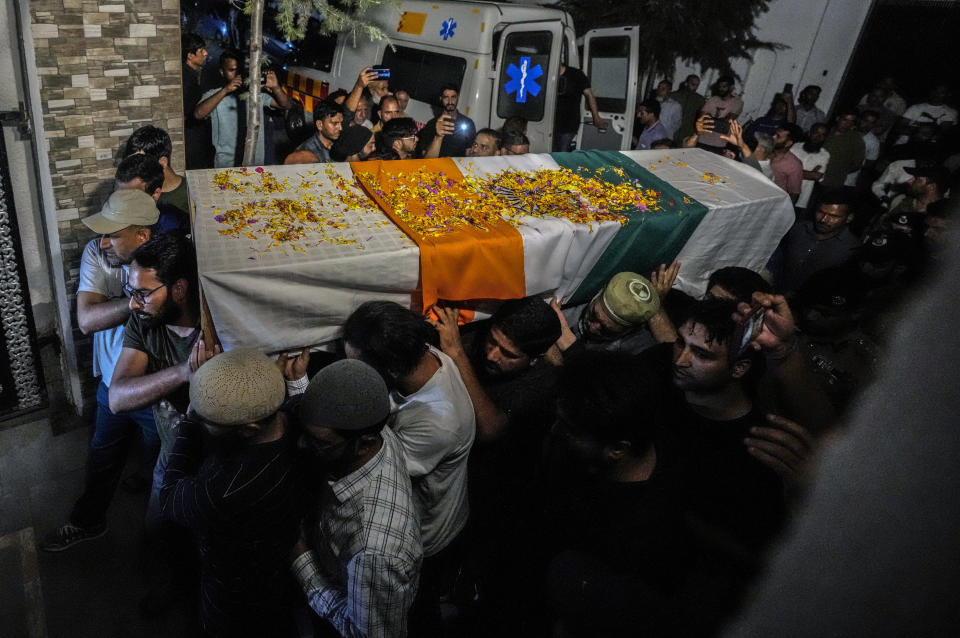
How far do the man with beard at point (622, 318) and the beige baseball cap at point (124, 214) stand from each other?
2.07m

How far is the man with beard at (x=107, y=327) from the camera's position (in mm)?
2527

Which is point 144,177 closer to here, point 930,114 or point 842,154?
point 842,154

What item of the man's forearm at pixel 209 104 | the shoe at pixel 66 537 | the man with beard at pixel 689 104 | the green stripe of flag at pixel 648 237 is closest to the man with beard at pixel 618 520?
the green stripe of flag at pixel 648 237

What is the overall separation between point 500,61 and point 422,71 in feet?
3.61

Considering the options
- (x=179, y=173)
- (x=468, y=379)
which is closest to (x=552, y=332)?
(x=468, y=379)

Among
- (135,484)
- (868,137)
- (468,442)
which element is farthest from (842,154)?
(135,484)

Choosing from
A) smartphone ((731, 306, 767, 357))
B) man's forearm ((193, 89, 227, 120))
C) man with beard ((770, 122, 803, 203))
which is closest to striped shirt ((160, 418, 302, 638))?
smartphone ((731, 306, 767, 357))

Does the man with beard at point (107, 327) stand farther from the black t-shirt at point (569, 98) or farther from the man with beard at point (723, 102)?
the man with beard at point (723, 102)

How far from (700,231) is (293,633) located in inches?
122

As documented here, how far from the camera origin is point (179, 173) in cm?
348

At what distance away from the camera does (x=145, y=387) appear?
7.30 ft

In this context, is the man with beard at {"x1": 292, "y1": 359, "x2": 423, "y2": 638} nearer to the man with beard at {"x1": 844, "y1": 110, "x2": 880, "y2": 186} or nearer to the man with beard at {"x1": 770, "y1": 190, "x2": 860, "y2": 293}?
the man with beard at {"x1": 770, "y1": 190, "x2": 860, "y2": 293}

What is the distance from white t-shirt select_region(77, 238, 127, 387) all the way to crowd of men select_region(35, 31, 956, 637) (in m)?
0.01

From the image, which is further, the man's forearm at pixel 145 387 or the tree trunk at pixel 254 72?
the tree trunk at pixel 254 72
